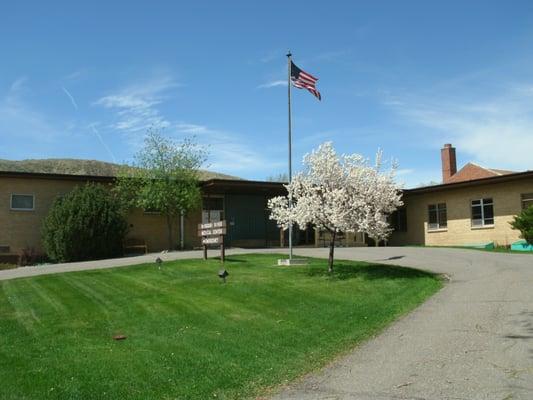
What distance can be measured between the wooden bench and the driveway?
63.7 ft

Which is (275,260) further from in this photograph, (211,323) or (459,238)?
(459,238)

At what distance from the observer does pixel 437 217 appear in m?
35.8

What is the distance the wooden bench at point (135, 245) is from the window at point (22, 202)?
4.84 metres

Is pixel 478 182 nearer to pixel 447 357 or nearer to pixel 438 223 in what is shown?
pixel 438 223

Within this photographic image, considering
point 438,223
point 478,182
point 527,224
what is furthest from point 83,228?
point 438,223

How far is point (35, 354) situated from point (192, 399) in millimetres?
3225

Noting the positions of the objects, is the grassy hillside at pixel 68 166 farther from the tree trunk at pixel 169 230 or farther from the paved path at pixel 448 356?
the paved path at pixel 448 356

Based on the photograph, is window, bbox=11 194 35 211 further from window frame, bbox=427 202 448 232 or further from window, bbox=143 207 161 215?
window frame, bbox=427 202 448 232

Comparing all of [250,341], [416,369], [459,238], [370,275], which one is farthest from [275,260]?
[459,238]

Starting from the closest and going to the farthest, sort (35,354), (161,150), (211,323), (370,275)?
(35,354) < (211,323) < (370,275) < (161,150)

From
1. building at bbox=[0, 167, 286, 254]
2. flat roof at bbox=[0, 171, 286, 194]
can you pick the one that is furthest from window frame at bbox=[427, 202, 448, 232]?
flat roof at bbox=[0, 171, 286, 194]

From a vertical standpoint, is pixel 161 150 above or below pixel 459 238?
above

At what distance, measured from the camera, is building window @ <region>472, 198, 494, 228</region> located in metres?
31.9

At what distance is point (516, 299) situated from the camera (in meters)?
11.6
